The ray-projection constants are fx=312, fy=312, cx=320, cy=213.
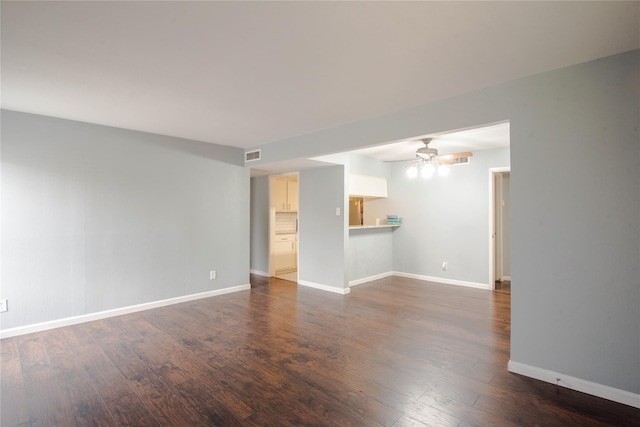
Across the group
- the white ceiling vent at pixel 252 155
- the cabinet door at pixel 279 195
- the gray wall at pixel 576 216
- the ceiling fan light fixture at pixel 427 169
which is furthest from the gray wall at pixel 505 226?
the white ceiling vent at pixel 252 155

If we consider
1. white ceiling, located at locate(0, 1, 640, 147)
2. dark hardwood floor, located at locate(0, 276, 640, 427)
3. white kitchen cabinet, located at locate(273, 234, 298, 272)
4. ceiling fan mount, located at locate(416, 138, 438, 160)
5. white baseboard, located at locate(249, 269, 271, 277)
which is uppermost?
white ceiling, located at locate(0, 1, 640, 147)

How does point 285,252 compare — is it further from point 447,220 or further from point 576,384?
point 576,384

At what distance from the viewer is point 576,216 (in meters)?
2.35

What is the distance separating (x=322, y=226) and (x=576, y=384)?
388cm

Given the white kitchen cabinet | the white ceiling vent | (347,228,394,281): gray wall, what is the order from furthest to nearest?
the white kitchen cabinet → (347,228,394,281): gray wall → the white ceiling vent

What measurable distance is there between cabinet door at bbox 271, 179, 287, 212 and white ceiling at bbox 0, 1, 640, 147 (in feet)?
11.3

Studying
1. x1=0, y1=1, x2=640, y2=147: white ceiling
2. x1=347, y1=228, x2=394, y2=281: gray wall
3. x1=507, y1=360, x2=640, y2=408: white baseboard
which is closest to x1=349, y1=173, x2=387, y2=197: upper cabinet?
x1=347, y1=228, x2=394, y2=281: gray wall

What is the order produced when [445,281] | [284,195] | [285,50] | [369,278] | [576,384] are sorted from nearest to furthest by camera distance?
[285,50] → [576,384] → [445,281] → [369,278] → [284,195]

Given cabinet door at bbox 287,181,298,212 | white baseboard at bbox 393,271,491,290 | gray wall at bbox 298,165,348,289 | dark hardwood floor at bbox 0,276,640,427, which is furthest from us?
cabinet door at bbox 287,181,298,212

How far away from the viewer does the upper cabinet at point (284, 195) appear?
6.79 metres

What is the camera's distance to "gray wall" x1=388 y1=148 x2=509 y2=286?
18.3 feet

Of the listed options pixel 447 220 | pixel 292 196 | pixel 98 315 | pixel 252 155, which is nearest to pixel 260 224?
pixel 292 196

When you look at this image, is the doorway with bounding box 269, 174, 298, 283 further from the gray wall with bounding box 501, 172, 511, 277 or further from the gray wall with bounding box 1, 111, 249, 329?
the gray wall with bounding box 501, 172, 511, 277

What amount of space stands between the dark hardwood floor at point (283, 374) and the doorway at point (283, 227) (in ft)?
8.25
